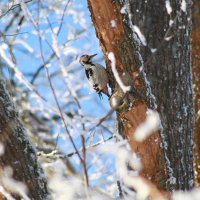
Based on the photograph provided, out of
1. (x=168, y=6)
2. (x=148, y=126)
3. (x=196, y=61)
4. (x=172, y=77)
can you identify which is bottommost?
(x=148, y=126)

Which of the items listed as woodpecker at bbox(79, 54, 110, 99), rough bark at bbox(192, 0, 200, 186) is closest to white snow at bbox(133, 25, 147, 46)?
woodpecker at bbox(79, 54, 110, 99)

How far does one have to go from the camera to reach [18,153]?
Answer: 2422mm

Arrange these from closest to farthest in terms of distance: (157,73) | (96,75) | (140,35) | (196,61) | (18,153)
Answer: (140,35)
(157,73)
(18,153)
(96,75)
(196,61)

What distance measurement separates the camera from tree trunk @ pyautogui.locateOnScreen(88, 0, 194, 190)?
224 cm

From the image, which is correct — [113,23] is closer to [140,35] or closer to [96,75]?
[140,35]

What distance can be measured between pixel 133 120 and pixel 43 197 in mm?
558

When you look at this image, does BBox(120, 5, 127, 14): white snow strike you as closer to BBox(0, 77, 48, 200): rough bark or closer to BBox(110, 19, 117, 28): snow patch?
BBox(110, 19, 117, 28): snow patch

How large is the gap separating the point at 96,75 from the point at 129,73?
0.34m

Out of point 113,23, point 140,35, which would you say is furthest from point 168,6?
point 113,23

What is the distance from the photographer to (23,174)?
2418mm

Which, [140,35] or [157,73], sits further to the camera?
[157,73]

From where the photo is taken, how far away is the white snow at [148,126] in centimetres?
218

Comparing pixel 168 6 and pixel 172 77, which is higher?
pixel 168 6

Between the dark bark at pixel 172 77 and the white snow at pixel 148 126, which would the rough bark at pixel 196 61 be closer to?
the dark bark at pixel 172 77
